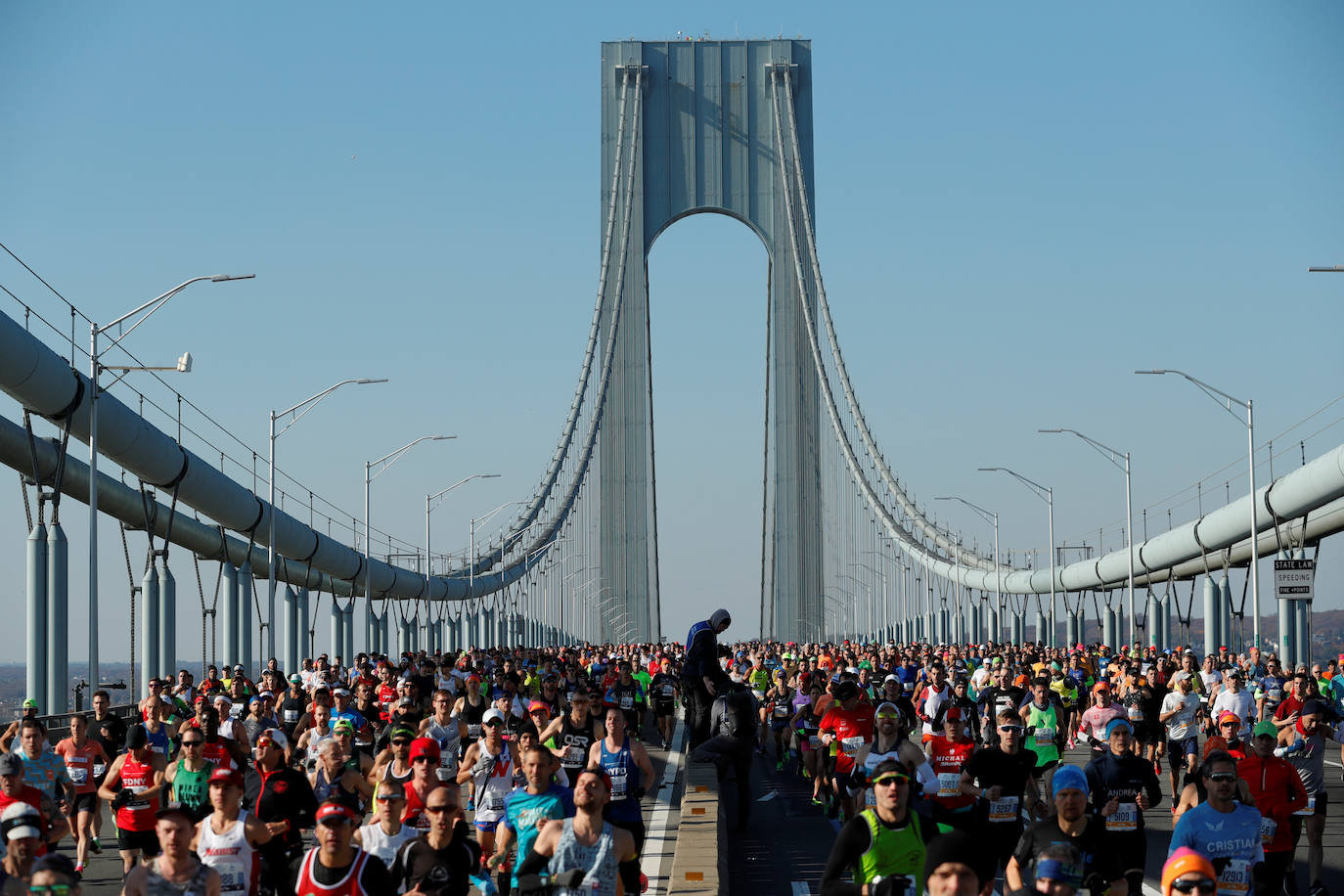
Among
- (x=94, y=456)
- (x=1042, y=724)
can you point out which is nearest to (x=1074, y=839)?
(x=1042, y=724)

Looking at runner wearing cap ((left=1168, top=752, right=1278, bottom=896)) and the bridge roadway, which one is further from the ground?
runner wearing cap ((left=1168, top=752, right=1278, bottom=896))

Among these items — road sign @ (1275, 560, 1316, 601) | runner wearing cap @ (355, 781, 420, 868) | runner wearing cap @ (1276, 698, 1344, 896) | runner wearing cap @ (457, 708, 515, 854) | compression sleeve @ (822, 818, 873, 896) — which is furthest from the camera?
road sign @ (1275, 560, 1316, 601)

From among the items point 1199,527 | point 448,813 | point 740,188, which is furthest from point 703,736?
point 740,188

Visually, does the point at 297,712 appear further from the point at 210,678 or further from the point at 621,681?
the point at 621,681

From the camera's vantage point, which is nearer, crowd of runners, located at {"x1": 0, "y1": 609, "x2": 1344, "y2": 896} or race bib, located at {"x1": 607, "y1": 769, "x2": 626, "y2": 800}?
crowd of runners, located at {"x1": 0, "y1": 609, "x2": 1344, "y2": 896}

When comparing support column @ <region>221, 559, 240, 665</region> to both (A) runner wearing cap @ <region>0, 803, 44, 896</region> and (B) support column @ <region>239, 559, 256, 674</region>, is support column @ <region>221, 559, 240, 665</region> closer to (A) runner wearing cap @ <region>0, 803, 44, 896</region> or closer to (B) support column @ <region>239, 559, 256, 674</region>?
(B) support column @ <region>239, 559, 256, 674</region>

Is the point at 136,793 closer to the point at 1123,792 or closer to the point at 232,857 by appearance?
the point at 232,857

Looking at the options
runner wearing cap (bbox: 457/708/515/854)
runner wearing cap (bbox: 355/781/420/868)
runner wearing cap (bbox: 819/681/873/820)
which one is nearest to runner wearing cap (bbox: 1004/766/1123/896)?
runner wearing cap (bbox: 355/781/420/868)
